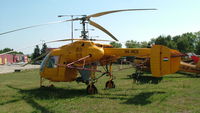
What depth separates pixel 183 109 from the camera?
7305 mm

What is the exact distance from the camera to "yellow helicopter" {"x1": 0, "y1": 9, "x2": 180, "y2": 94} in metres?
9.51

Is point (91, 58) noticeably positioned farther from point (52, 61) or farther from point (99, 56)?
point (52, 61)

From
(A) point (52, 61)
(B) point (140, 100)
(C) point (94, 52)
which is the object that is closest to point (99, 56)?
(C) point (94, 52)

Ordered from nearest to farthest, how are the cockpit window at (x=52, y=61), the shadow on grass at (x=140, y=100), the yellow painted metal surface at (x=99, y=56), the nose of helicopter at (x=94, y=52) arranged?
the shadow on grass at (x=140, y=100), the yellow painted metal surface at (x=99, y=56), the nose of helicopter at (x=94, y=52), the cockpit window at (x=52, y=61)

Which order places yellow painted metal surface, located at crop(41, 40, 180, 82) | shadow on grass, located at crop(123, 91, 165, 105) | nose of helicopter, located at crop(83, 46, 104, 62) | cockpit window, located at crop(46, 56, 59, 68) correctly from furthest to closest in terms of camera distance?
cockpit window, located at crop(46, 56, 59, 68), nose of helicopter, located at crop(83, 46, 104, 62), yellow painted metal surface, located at crop(41, 40, 180, 82), shadow on grass, located at crop(123, 91, 165, 105)

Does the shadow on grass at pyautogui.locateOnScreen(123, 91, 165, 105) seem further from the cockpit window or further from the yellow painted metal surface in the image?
the cockpit window

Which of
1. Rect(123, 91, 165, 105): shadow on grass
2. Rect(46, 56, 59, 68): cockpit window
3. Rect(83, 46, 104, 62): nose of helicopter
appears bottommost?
Rect(123, 91, 165, 105): shadow on grass

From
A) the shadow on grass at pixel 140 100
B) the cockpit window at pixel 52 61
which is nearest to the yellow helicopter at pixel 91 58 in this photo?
the cockpit window at pixel 52 61

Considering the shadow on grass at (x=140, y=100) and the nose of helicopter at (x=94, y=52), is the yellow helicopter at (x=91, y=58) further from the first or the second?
Answer: the shadow on grass at (x=140, y=100)

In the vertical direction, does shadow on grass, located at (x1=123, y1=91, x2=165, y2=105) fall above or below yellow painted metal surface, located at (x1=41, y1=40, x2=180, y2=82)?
below

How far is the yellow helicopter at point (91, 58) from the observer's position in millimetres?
9508

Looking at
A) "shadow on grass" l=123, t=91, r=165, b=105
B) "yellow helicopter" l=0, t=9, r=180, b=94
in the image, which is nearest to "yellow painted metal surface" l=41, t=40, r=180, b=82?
"yellow helicopter" l=0, t=9, r=180, b=94

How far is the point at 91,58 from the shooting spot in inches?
432

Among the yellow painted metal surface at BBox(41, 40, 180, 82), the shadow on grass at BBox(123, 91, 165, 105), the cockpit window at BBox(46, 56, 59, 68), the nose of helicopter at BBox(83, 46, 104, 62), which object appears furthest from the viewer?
the cockpit window at BBox(46, 56, 59, 68)
